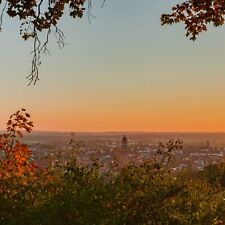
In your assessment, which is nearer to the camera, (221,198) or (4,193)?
(4,193)

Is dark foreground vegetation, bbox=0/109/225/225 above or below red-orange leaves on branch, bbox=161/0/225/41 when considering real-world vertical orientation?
below

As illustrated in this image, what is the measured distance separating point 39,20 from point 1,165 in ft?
28.1

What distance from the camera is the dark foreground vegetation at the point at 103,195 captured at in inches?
682

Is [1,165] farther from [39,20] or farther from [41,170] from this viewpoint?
[39,20]

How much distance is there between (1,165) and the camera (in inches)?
846

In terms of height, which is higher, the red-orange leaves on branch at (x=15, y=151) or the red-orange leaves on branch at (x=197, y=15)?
the red-orange leaves on branch at (x=197, y=15)

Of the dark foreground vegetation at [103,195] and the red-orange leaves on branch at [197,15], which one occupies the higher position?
the red-orange leaves on branch at [197,15]

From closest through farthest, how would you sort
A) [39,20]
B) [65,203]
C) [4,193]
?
[39,20], [65,203], [4,193]

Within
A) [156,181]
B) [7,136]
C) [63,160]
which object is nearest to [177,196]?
[156,181]

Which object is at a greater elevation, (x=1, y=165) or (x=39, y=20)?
(x=39, y=20)

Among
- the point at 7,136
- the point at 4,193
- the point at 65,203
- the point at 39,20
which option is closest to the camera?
the point at 39,20

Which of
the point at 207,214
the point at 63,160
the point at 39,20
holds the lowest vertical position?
the point at 207,214

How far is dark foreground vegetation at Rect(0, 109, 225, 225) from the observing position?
56.8 feet

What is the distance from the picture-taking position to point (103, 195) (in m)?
18.0
